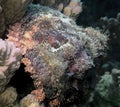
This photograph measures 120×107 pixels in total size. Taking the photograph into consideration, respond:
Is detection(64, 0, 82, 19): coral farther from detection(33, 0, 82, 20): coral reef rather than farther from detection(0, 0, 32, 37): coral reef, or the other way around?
detection(0, 0, 32, 37): coral reef

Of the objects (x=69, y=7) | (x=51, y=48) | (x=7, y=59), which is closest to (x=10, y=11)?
(x=51, y=48)

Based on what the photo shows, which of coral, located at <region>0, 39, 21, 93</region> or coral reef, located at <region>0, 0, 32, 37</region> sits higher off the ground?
coral reef, located at <region>0, 0, 32, 37</region>

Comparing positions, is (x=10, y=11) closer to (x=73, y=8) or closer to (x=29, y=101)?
(x=29, y=101)

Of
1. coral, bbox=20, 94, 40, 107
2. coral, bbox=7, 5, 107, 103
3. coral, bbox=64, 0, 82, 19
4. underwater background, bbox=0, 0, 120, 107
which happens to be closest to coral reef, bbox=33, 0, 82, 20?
coral, bbox=64, 0, 82, 19

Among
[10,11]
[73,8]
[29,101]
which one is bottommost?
[29,101]

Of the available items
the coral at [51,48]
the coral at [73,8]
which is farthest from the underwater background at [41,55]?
the coral at [73,8]

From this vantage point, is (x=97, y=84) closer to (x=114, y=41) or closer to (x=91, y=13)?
(x=114, y=41)
